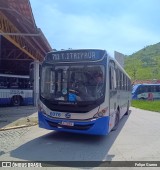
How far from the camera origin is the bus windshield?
9341 mm

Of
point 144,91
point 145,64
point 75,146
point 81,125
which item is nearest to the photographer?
point 75,146

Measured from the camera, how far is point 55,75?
9922mm

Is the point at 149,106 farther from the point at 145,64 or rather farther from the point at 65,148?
the point at 145,64

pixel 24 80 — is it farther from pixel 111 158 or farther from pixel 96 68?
pixel 111 158

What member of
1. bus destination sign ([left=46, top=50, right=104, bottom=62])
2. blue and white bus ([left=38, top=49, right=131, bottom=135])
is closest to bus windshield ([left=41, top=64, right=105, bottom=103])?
blue and white bus ([left=38, top=49, right=131, bottom=135])

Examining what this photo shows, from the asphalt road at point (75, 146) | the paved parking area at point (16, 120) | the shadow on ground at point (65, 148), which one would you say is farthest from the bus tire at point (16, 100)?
the shadow on ground at point (65, 148)

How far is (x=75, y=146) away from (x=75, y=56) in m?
2.89

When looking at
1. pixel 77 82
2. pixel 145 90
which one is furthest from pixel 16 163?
pixel 145 90

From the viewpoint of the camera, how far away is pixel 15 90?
1017 inches

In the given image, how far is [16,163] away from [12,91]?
1915 cm

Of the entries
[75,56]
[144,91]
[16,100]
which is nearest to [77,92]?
[75,56]

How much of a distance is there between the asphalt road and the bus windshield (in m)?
1.42

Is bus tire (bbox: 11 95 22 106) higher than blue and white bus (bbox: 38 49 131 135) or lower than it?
lower

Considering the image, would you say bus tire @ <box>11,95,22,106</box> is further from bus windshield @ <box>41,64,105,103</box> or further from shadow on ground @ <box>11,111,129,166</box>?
bus windshield @ <box>41,64,105,103</box>
